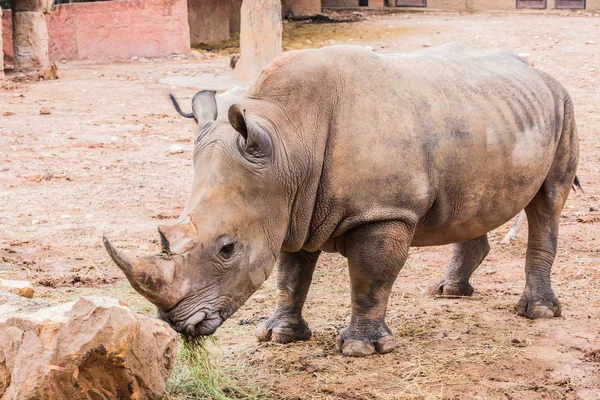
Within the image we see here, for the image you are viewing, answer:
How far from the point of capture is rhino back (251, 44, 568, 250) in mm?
4746

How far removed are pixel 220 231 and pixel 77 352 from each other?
2.70ft

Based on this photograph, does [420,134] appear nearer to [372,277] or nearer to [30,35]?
[372,277]

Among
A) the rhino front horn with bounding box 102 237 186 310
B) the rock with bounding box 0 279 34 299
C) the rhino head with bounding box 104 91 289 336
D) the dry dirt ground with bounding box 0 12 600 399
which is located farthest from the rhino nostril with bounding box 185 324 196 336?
the rock with bounding box 0 279 34 299

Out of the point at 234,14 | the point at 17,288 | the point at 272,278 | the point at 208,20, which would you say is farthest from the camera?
the point at 234,14

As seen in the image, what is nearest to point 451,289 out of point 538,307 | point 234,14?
point 538,307

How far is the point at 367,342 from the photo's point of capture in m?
5.04

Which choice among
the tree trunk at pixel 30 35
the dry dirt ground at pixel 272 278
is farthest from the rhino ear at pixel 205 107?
the tree trunk at pixel 30 35

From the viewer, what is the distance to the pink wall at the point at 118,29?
1881 centimetres

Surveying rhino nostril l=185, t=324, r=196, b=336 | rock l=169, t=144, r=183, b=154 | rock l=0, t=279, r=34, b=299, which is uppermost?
rhino nostril l=185, t=324, r=196, b=336

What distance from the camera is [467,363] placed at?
498 centimetres

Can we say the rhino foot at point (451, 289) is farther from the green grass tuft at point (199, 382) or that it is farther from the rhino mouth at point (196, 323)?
the rhino mouth at point (196, 323)

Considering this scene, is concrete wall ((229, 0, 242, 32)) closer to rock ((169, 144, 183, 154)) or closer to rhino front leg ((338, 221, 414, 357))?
rock ((169, 144, 183, 154))

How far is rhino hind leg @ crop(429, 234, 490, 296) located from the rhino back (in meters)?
0.76

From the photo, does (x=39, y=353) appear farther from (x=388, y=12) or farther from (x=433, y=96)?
(x=388, y=12)
